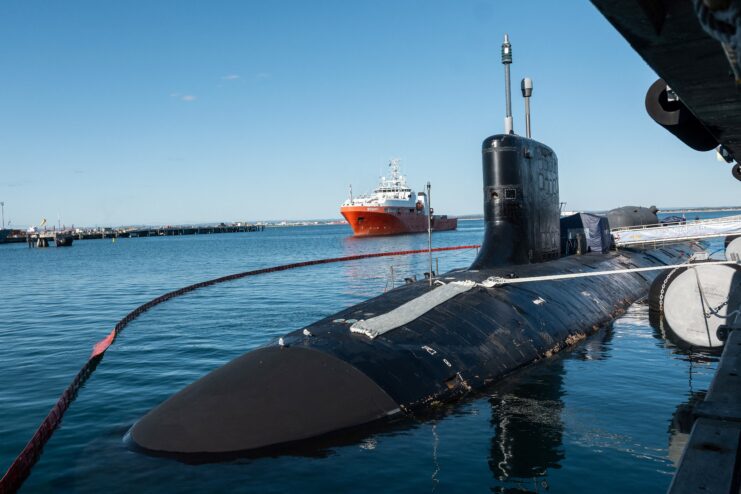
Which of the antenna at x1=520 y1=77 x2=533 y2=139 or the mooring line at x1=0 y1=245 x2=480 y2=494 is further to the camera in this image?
the antenna at x1=520 y1=77 x2=533 y2=139

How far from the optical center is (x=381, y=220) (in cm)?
9756

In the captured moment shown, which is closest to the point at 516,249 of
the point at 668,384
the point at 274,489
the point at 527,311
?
the point at 527,311

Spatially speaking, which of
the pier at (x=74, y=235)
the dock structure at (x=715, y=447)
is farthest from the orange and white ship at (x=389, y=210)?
the dock structure at (x=715, y=447)

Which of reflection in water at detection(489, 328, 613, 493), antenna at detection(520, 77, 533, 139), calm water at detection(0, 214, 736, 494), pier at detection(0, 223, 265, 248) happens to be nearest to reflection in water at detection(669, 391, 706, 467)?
calm water at detection(0, 214, 736, 494)

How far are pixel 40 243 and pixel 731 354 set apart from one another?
113 metres

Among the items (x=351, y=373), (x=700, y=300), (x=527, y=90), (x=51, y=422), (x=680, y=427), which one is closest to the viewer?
(x=351, y=373)

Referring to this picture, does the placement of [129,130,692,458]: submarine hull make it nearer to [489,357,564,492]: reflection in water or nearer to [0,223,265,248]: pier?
[489,357,564,492]: reflection in water

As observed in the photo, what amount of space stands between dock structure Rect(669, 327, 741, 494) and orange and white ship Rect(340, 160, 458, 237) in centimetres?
8968

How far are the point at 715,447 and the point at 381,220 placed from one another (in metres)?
92.8

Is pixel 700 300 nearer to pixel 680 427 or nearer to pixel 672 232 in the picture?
pixel 680 427

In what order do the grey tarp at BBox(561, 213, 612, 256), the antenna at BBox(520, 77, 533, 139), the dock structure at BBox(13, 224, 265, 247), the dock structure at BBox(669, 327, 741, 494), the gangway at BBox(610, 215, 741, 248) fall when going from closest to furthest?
the dock structure at BBox(669, 327, 741, 494) < the antenna at BBox(520, 77, 533, 139) < the grey tarp at BBox(561, 213, 612, 256) < the gangway at BBox(610, 215, 741, 248) < the dock structure at BBox(13, 224, 265, 247)

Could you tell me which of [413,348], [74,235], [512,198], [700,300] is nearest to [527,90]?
[512,198]

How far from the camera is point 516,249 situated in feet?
54.8

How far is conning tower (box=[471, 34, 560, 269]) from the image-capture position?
631 inches
